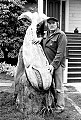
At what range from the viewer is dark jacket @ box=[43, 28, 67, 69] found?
498cm

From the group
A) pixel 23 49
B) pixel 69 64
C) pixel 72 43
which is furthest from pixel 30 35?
pixel 72 43

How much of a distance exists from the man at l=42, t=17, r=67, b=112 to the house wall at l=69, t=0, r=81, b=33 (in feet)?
40.6

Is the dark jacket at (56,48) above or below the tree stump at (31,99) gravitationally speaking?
above

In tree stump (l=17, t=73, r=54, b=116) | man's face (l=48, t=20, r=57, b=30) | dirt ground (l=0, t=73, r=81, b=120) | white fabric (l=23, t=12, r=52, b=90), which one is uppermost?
man's face (l=48, t=20, r=57, b=30)

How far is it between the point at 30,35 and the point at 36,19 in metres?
0.41

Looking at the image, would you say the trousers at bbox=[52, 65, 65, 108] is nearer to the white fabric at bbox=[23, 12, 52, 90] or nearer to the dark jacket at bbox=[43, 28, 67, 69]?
the dark jacket at bbox=[43, 28, 67, 69]

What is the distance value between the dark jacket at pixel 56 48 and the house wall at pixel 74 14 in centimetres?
1241

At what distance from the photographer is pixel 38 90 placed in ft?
16.1

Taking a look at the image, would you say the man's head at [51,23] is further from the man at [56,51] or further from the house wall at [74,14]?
the house wall at [74,14]

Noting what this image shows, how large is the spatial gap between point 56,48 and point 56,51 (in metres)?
0.06

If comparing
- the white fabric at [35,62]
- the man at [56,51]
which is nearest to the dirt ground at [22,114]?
the man at [56,51]

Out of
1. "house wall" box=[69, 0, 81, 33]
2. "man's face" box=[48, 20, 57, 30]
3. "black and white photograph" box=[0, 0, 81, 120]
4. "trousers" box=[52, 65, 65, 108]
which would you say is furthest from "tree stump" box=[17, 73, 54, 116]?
"house wall" box=[69, 0, 81, 33]

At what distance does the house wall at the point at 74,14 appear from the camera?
56.9ft

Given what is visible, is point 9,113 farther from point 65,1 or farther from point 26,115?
A: point 65,1
